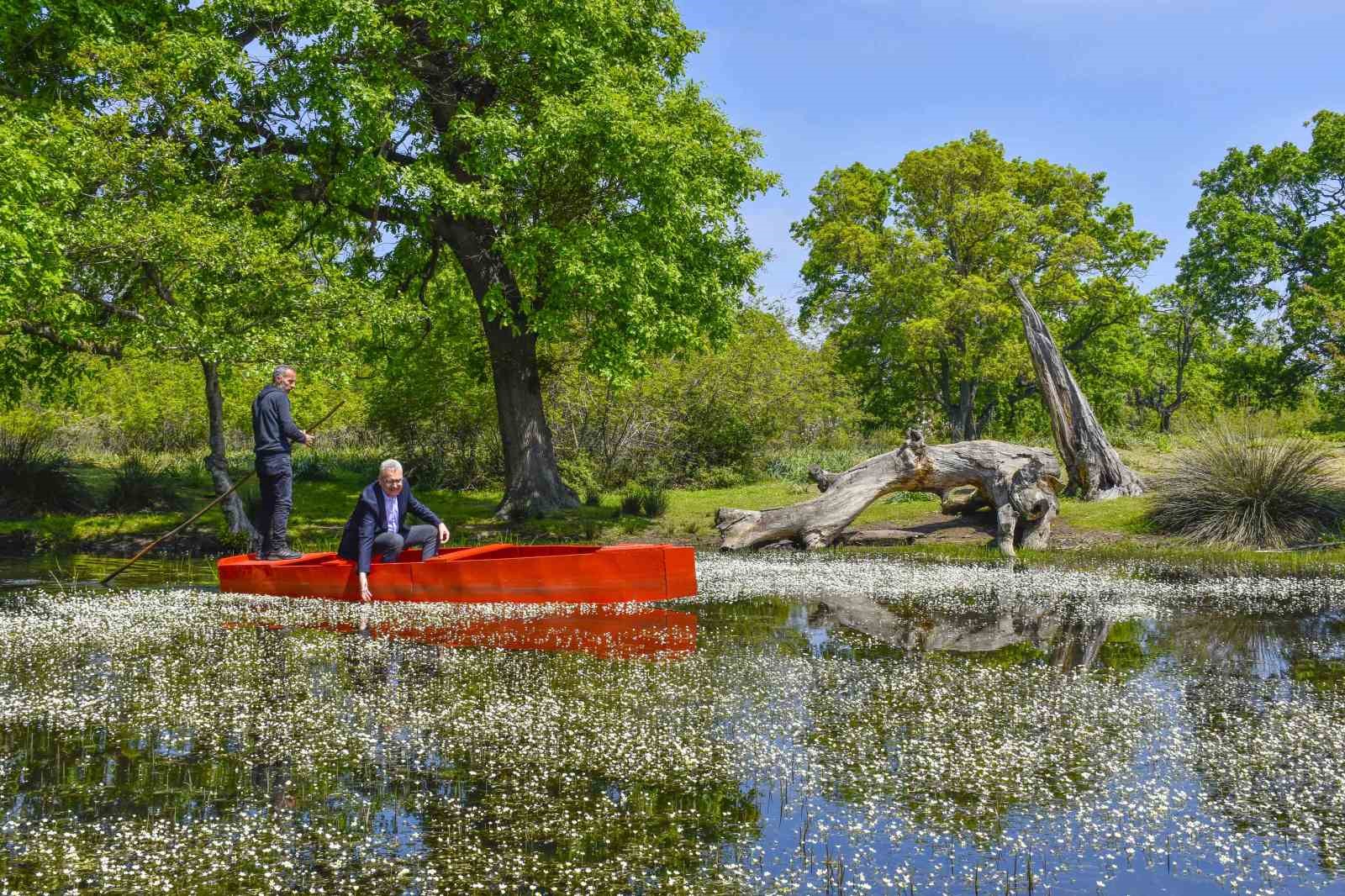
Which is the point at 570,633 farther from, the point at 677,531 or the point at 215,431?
the point at 677,531

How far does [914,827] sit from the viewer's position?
593cm

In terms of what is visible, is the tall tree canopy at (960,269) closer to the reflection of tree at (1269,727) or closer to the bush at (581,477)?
the bush at (581,477)

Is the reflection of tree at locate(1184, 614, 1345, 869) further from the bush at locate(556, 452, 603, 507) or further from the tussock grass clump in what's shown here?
the bush at locate(556, 452, 603, 507)

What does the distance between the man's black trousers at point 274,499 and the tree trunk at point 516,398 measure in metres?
9.62

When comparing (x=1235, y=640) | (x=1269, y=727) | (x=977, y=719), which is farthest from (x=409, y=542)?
(x=1269, y=727)

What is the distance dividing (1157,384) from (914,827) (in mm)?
61088

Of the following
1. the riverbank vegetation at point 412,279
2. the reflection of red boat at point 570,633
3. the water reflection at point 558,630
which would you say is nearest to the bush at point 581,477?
the riverbank vegetation at point 412,279

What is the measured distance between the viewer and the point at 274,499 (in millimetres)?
16328

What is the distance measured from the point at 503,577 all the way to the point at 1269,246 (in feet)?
161

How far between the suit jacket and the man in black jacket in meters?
1.49

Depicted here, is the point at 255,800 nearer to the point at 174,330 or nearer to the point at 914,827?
the point at 914,827

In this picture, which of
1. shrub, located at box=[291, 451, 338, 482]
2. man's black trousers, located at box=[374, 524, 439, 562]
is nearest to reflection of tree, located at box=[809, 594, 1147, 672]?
man's black trousers, located at box=[374, 524, 439, 562]

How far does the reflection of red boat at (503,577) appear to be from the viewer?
14.3 m

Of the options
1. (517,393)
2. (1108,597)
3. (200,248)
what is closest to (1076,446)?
(1108,597)
